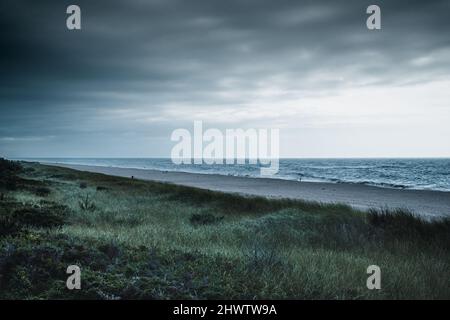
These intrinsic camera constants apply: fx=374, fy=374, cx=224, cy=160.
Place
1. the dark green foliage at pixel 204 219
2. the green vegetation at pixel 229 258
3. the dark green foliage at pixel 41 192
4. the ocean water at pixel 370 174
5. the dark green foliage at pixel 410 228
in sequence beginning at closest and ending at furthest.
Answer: the green vegetation at pixel 229 258, the dark green foliage at pixel 410 228, the dark green foliage at pixel 204 219, the dark green foliage at pixel 41 192, the ocean water at pixel 370 174

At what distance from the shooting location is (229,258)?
6.28 m

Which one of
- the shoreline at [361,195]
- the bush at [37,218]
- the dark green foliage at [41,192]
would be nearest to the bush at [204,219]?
the bush at [37,218]

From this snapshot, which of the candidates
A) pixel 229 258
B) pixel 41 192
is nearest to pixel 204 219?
pixel 229 258

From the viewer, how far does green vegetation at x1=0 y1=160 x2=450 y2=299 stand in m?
4.93

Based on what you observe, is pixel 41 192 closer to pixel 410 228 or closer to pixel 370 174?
pixel 410 228

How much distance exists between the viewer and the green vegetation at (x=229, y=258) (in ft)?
16.2

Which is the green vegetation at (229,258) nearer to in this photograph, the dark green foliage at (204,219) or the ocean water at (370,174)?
the dark green foliage at (204,219)

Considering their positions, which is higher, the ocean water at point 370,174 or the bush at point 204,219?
the bush at point 204,219

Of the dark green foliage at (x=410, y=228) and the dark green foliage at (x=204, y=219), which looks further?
the dark green foliage at (x=204, y=219)

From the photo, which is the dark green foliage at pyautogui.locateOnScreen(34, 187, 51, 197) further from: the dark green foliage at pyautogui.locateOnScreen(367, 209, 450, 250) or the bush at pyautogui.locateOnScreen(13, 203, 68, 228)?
the dark green foliage at pyautogui.locateOnScreen(367, 209, 450, 250)

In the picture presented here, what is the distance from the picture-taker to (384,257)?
7246mm

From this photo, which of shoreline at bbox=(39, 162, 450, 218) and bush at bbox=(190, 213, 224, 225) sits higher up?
bush at bbox=(190, 213, 224, 225)

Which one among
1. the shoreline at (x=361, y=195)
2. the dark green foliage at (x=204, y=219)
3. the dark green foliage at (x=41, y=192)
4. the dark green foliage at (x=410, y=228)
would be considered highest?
the dark green foliage at (x=41, y=192)

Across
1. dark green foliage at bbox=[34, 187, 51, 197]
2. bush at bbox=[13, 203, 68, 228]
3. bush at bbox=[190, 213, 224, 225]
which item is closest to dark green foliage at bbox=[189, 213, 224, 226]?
bush at bbox=[190, 213, 224, 225]
